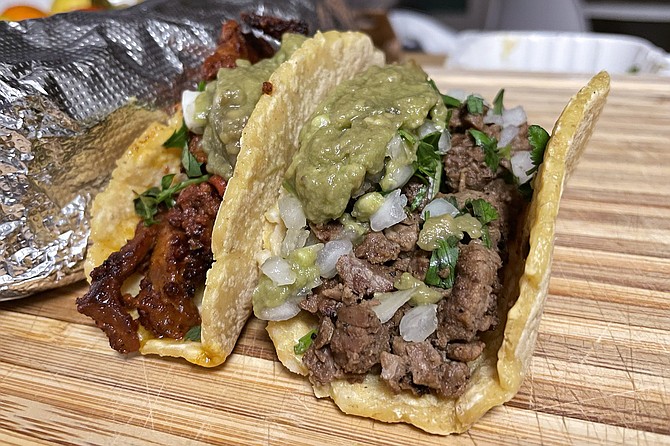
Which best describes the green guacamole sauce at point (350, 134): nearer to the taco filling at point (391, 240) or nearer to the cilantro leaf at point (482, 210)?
the taco filling at point (391, 240)

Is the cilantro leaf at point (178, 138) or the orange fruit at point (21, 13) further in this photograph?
the orange fruit at point (21, 13)

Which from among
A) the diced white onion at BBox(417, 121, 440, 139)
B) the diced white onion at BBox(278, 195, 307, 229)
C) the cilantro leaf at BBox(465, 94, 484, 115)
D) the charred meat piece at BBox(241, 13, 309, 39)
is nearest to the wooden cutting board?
the diced white onion at BBox(278, 195, 307, 229)

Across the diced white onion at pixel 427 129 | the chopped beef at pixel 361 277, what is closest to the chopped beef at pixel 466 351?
the chopped beef at pixel 361 277

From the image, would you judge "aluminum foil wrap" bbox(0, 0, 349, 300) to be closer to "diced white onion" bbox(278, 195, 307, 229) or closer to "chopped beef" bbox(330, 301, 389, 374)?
"diced white onion" bbox(278, 195, 307, 229)

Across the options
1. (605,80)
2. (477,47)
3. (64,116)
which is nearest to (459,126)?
(605,80)

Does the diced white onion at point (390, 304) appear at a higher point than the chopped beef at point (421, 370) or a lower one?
higher

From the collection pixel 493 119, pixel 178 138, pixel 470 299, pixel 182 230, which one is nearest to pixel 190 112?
pixel 178 138
